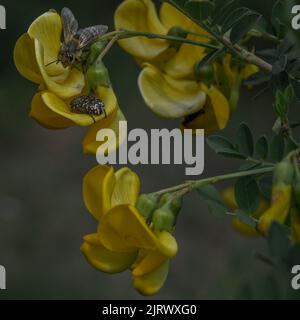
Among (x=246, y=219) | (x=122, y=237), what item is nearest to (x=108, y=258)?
(x=122, y=237)

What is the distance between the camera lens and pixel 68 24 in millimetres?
969

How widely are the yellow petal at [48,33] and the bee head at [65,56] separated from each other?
1 cm

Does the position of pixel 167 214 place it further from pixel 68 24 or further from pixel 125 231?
pixel 68 24

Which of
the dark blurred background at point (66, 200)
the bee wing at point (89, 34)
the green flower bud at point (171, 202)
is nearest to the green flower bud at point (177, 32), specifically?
the bee wing at point (89, 34)

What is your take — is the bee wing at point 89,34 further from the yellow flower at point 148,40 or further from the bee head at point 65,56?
the yellow flower at point 148,40

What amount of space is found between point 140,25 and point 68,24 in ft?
0.50

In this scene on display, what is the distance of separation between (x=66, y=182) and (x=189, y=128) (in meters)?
2.47

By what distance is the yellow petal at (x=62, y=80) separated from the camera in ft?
2.96

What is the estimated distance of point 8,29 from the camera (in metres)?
3.48

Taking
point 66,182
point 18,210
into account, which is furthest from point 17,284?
point 66,182

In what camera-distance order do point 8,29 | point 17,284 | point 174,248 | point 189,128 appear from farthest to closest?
point 8,29 → point 17,284 → point 189,128 → point 174,248

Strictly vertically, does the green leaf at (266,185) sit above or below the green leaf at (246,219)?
above

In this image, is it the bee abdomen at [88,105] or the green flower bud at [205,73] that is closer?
the bee abdomen at [88,105]
